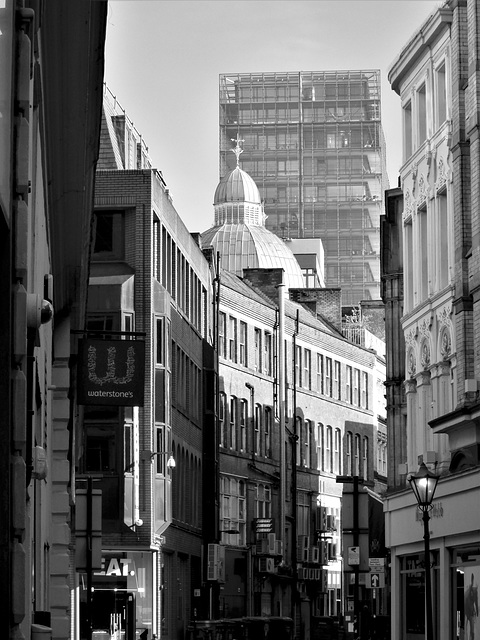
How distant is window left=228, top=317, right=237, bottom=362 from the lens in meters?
67.6

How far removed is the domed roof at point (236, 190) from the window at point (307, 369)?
55727 mm

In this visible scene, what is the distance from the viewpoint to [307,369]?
259ft

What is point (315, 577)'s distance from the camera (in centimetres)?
7681

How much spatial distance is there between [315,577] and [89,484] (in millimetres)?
55648

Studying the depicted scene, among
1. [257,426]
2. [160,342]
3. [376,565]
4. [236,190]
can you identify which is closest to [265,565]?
[257,426]

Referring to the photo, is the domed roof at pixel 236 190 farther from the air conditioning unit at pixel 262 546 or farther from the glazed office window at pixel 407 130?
the glazed office window at pixel 407 130

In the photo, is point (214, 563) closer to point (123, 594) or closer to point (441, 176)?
point (123, 594)

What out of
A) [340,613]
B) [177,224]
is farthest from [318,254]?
[177,224]

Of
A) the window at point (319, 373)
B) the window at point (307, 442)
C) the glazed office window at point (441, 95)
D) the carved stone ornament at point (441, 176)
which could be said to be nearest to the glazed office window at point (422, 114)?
the glazed office window at point (441, 95)

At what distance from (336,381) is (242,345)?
15241 millimetres

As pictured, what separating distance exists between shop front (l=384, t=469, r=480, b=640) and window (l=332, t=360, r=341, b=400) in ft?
137

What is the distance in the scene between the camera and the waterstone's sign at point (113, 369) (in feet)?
58.9

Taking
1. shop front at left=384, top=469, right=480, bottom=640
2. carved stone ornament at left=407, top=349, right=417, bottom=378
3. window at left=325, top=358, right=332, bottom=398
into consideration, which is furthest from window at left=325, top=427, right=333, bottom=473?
carved stone ornament at left=407, top=349, right=417, bottom=378

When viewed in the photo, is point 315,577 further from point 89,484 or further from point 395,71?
point 89,484
